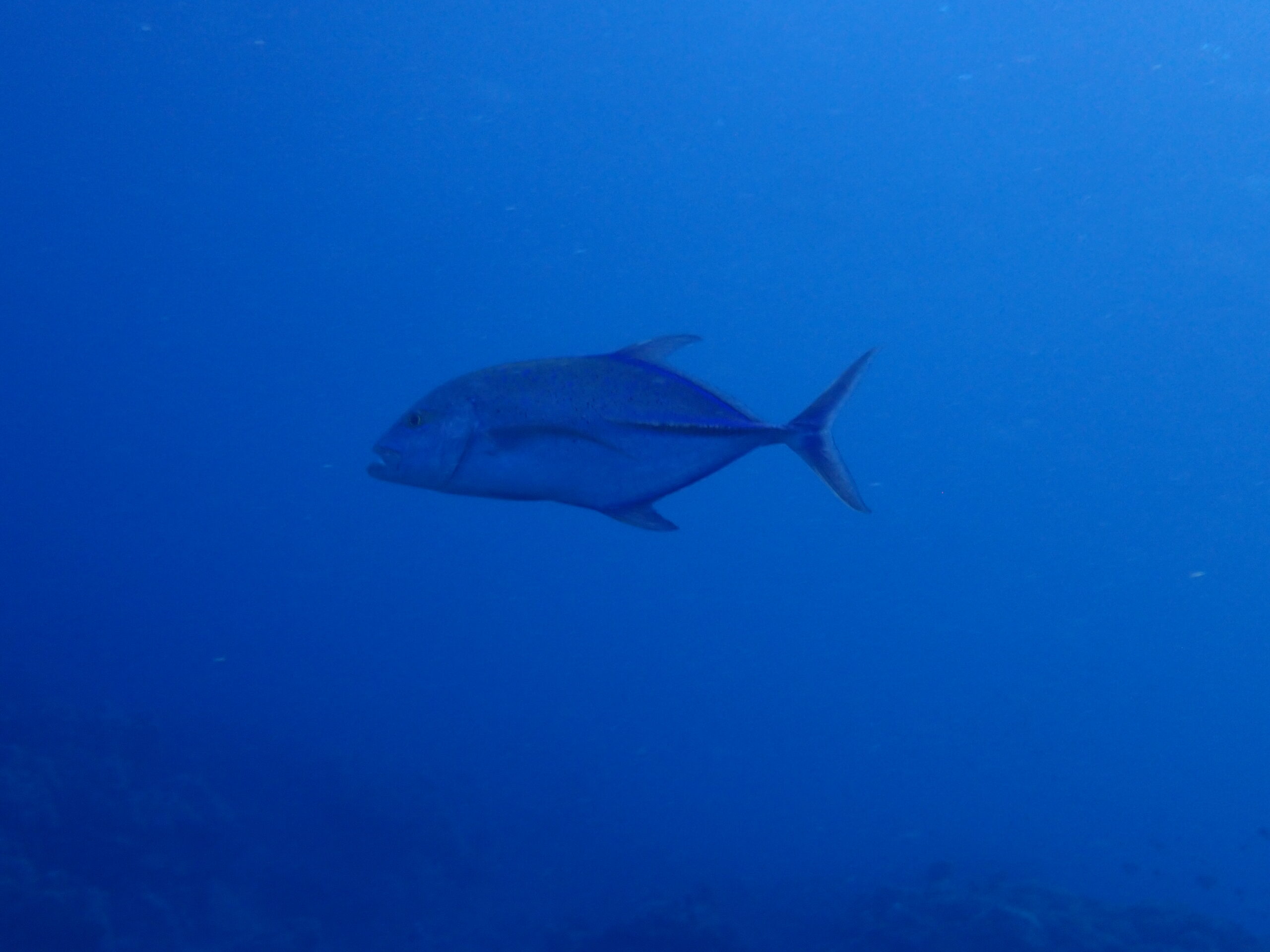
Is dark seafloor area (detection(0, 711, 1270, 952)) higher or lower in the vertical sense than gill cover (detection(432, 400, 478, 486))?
higher

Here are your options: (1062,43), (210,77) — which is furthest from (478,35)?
(1062,43)

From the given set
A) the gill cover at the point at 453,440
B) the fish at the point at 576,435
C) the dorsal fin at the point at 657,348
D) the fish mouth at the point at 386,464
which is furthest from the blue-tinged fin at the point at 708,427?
the fish mouth at the point at 386,464

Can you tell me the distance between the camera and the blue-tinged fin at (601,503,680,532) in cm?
166

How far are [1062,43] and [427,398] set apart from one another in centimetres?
5223

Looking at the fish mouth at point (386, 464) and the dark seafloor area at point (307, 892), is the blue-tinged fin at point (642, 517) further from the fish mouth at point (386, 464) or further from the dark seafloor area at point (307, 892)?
the dark seafloor area at point (307, 892)

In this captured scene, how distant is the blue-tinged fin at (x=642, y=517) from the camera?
1664 millimetres

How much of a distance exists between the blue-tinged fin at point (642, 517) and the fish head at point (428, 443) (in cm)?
31

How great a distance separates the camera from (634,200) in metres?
58.2

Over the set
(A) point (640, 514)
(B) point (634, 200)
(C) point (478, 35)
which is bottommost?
(A) point (640, 514)

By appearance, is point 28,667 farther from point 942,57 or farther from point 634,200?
point 942,57

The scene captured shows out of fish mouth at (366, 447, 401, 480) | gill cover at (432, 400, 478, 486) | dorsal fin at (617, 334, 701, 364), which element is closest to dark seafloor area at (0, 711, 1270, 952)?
fish mouth at (366, 447, 401, 480)

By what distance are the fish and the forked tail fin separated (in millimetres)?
28

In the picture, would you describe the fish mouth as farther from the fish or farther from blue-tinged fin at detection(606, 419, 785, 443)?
blue-tinged fin at detection(606, 419, 785, 443)

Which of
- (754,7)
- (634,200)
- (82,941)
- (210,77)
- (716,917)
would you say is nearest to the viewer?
(82,941)
